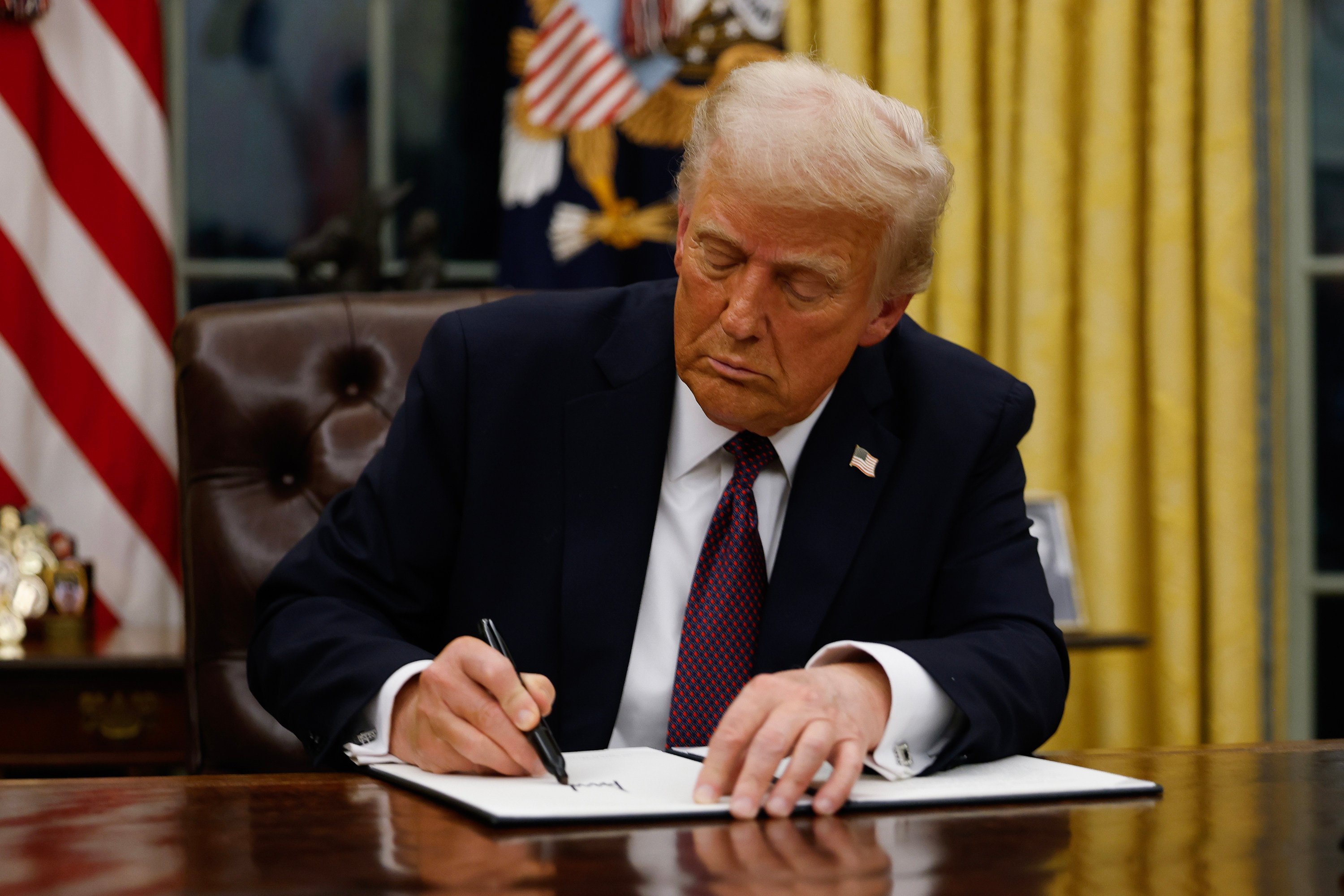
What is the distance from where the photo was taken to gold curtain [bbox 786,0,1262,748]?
2846mm

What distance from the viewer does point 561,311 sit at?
5.44 feet

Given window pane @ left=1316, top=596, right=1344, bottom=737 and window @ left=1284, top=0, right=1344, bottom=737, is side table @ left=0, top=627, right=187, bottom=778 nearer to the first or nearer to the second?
window @ left=1284, top=0, right=1344, bottom=737

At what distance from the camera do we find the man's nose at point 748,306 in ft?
4.59

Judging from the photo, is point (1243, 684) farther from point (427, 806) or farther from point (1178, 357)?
point (427, 806)

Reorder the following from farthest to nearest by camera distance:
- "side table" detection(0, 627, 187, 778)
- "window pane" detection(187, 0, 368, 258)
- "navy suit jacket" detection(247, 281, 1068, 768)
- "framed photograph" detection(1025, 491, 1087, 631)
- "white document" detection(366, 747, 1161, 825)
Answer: "window pane" detection(187, 0, 368, 258) → "framed photograph" detection(1025, 491, 1087, 631) → "side table" detection(0, 627, 187, 778) → "navy suit jacket" detection(247, 281, 1068, 768) → "white document" detection(366, 747, 1161, 825)

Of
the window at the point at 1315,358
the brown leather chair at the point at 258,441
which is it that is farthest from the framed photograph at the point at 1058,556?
the brown leather chair at the point at 258,441

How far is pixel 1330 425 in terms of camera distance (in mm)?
3193

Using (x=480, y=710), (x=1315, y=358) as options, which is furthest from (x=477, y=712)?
(x=1315, y=358)

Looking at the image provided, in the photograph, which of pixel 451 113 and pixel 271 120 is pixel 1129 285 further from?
pixel 271 120

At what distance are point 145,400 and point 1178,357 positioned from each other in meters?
2.12

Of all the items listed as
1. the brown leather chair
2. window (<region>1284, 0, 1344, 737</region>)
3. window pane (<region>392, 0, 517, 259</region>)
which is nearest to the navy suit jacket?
the brown leather chair

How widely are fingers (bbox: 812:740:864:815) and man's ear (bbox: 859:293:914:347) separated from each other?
64 centimetres

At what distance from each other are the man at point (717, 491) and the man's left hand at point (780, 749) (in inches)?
7.1

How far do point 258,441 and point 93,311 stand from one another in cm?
119
